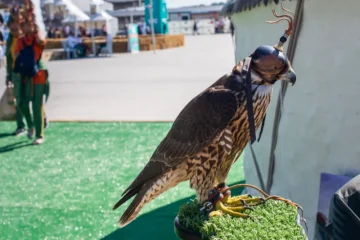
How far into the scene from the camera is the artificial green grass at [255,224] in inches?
76.3

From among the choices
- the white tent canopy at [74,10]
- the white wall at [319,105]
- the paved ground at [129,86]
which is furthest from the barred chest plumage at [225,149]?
the white tent canopy at [74,10]

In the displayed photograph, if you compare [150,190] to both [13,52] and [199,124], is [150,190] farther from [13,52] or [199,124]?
[13,52]

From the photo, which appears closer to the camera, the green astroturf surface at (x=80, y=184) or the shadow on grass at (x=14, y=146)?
the green astroturf surface at (x=80, y=184)

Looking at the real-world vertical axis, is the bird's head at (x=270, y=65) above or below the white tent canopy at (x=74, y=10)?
above

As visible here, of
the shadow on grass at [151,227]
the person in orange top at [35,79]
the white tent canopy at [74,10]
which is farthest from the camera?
the white tent canopy at [74,10]

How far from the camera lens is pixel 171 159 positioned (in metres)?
2.22

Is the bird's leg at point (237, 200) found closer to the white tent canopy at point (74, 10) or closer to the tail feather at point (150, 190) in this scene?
the tail feather at point (150, 190)

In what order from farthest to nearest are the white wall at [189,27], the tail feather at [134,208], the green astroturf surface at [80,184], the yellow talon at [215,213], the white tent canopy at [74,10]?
1. the white wall at [189,27]
2. the white tent canopy at [74,10]
3. the green astroturf surface at [80,184]
4. the tail feather at [134,208]
5. the yellow talon at [215,213]

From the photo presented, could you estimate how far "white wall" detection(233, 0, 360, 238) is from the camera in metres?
3.10

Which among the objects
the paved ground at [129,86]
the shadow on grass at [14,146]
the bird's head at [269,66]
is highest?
the bird's head at [269,66]

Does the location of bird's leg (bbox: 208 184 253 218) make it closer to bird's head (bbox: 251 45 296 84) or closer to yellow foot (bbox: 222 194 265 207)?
yellow foot (bbox: 222 194 265 207)

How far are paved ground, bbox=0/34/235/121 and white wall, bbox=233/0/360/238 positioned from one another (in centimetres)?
542

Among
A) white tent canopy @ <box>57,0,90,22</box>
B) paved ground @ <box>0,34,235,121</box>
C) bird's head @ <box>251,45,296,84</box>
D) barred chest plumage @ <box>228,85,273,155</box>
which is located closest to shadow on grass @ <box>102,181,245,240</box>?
barred chest plumage @ <box>228,85,273,155</box>

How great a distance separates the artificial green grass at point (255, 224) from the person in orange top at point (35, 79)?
16.3 feet
